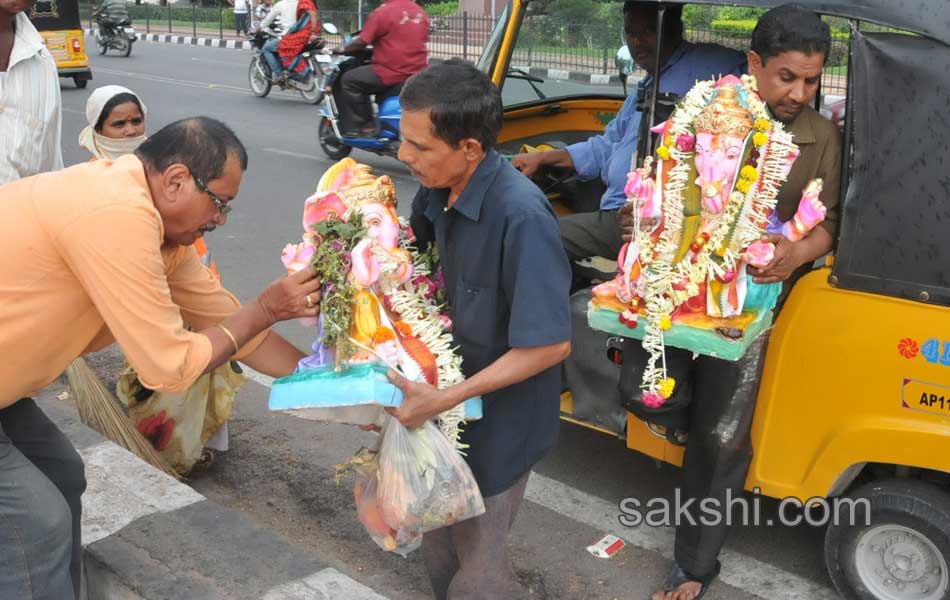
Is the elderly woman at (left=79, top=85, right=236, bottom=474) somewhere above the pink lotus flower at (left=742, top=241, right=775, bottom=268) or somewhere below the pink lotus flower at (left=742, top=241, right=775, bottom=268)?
below

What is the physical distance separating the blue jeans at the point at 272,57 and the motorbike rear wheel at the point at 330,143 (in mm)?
4542

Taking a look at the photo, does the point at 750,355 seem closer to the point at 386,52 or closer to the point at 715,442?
the point at 715,442

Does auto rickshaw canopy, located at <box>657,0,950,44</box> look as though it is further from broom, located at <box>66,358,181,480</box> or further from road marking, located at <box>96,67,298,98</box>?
road marking, located at <box>96,67,298,98</box>

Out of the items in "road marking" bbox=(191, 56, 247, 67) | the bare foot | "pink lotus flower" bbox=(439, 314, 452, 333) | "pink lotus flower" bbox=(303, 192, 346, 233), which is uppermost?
"pink lotus flower" bbox=(303, 192, 346, 233)

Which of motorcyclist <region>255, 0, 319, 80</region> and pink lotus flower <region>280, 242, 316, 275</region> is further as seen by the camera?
motorcyclist <region>255, 0, 319, 80</region>

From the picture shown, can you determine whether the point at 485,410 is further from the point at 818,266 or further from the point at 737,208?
the point at 818,266

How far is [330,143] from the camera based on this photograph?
1055cm

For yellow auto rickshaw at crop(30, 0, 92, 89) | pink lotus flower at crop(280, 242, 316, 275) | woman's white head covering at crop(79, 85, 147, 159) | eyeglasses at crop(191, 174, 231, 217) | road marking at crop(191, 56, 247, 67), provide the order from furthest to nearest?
road marking at crop(191, 56, 247, 67) → yellow auto rickshaw at crop(30, 0, 92, 89) → woman's white head covering at crop(79, 85, 147, 159) → pink lotus flower at crop(280, 242, 316, 275) → eyeglasses at crop(191, 174, 231, 217)

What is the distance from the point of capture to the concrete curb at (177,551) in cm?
293

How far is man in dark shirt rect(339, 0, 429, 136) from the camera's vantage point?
9484 mm

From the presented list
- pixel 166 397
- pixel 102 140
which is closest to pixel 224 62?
pixel 102 140

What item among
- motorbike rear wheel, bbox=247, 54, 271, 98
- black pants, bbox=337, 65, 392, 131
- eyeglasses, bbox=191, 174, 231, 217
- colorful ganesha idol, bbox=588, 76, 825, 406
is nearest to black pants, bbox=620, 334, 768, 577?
colorful ganesha idol, bbox=588, 76, 825, 406

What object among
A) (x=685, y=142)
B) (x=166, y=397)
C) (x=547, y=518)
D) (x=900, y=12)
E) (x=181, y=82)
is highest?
(x=900, y=12)

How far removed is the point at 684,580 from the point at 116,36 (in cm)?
2256
